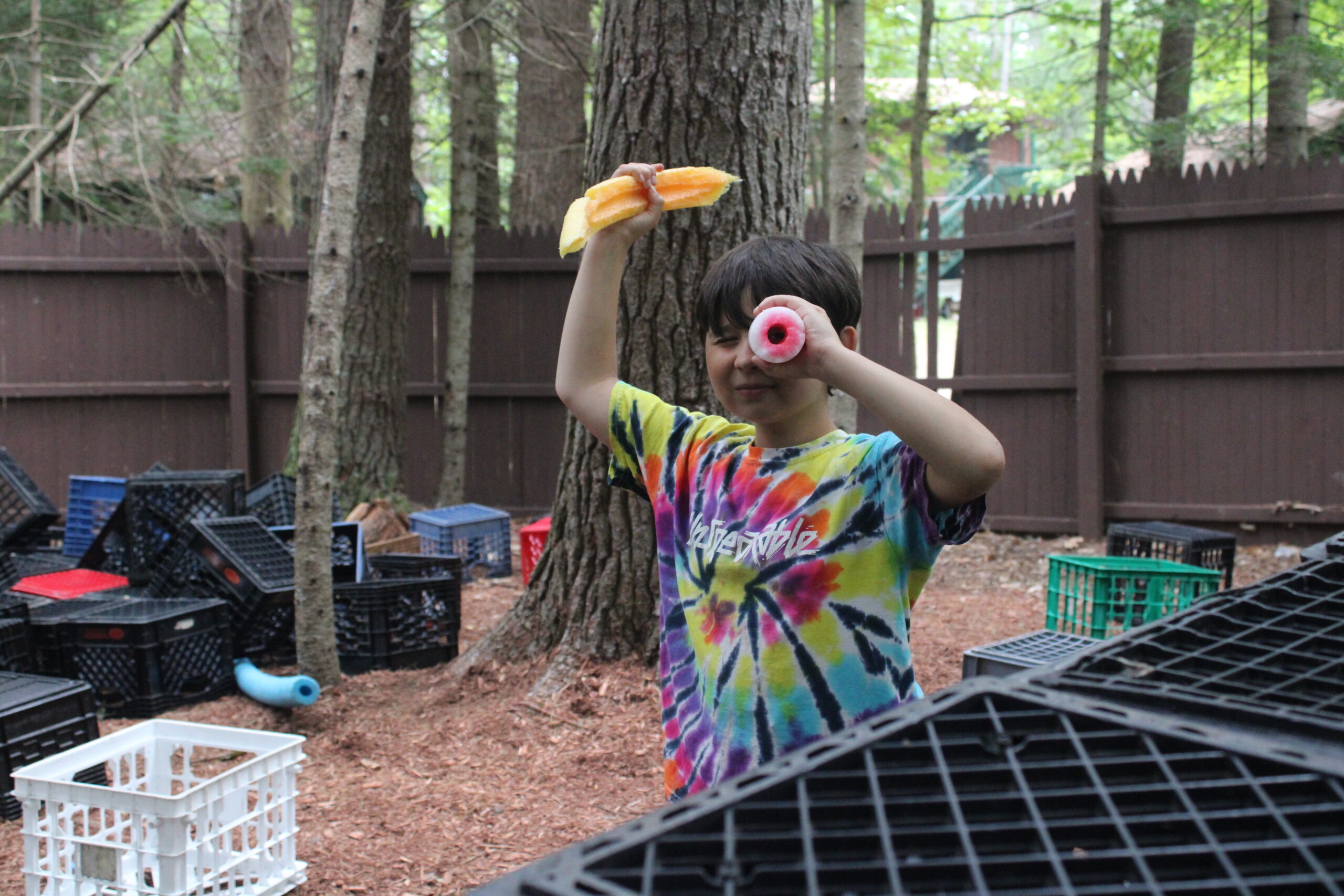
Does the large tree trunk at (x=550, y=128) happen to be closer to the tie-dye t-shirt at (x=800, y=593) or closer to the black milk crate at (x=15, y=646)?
the black milk crate at (x=15, y=646)

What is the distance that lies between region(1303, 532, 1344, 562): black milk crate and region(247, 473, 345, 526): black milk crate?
603 centimetres

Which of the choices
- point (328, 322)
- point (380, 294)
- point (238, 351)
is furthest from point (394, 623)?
point (238, 351)

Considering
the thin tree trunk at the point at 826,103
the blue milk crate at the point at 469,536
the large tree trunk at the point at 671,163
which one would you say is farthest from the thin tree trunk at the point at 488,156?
the large tree trunk at the point at 671,163

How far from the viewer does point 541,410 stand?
10.2m

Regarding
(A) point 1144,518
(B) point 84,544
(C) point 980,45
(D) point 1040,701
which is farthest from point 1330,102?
(D) point 1040,701

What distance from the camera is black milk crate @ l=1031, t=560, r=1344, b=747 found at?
99 centimetres

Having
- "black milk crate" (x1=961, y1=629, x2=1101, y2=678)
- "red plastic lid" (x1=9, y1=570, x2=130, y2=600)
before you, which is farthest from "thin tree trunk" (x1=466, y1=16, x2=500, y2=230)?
"black milk crate" (x1=961, y1=629, x2=1101, y2=678)

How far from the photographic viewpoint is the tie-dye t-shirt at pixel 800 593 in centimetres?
177

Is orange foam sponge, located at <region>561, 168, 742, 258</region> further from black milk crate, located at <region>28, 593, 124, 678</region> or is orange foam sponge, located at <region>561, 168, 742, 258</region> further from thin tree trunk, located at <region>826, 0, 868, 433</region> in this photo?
thin tree trunk, located at <region>826, 0, 868, 433</region>

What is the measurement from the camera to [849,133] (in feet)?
20.9

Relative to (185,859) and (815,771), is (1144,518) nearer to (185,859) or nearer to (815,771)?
(185,859)

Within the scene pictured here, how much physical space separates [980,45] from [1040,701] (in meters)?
23.7

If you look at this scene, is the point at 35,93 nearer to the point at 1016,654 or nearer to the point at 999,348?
the point at 999,348

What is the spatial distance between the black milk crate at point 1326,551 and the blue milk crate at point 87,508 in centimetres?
733
